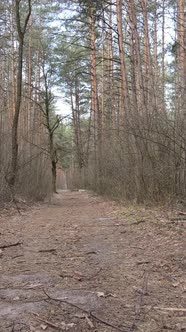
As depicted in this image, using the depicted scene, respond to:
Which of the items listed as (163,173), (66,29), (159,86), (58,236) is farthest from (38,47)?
(58,236)

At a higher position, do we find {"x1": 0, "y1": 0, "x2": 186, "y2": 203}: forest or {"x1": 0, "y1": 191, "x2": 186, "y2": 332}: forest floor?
{"x1": 0, "y1": 0, "x2": 186, "y2": 203}: forest

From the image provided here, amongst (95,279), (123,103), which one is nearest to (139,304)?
(95,279)

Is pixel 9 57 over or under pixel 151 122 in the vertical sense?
over

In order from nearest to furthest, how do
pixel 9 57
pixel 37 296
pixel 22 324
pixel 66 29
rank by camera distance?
pixel 22 324 → pixel 37 296 → pixel 66 29 → pixel 9 57

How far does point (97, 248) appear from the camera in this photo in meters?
5.89

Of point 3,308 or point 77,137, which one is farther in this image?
point 77,137

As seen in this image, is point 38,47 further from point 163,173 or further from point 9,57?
point 163,173

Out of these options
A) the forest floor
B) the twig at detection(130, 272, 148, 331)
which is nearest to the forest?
the forest floor

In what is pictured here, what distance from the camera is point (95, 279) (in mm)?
4156

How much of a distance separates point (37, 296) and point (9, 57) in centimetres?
2217

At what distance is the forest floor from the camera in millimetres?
3020

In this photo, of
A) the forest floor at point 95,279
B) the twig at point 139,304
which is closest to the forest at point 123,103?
the forest floor at point 95,279

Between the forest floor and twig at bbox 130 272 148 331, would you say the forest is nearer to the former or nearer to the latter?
the forest floor

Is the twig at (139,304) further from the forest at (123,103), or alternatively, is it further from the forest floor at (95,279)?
the forest at (123,103)
